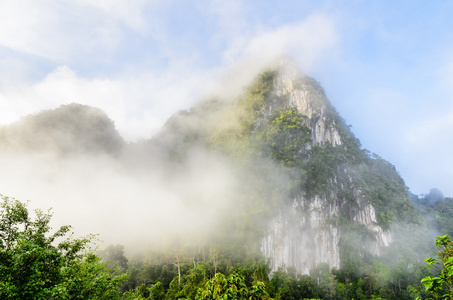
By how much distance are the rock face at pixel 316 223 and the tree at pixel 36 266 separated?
49.6 m

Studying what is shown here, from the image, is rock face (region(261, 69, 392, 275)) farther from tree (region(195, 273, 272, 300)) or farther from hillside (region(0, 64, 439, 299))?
tree (region(195, 273, 272, 300))

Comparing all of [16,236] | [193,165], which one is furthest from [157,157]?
[16,236]

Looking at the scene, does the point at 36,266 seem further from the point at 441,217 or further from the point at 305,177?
the point at 441,217

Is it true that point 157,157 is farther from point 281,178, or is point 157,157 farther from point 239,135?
point 281,178

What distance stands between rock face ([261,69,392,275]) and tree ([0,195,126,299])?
49.6 meters

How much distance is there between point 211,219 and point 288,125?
3488 centimetres

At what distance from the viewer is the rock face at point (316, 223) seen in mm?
52172

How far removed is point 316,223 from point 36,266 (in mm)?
58026

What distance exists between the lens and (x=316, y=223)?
55.7m

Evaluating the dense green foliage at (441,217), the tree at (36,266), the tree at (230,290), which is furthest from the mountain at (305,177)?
the tree at (230,290)

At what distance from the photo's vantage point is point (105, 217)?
83562 mm

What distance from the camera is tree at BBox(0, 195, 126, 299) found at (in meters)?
6.37

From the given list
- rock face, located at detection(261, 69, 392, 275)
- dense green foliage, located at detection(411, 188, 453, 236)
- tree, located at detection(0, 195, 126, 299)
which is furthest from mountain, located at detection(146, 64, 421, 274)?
tree, located at detection(0, 195, 126, 299)

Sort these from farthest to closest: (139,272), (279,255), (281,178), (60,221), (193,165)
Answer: (193,165), (60,221), (281,178), (279,255), (139,272)
